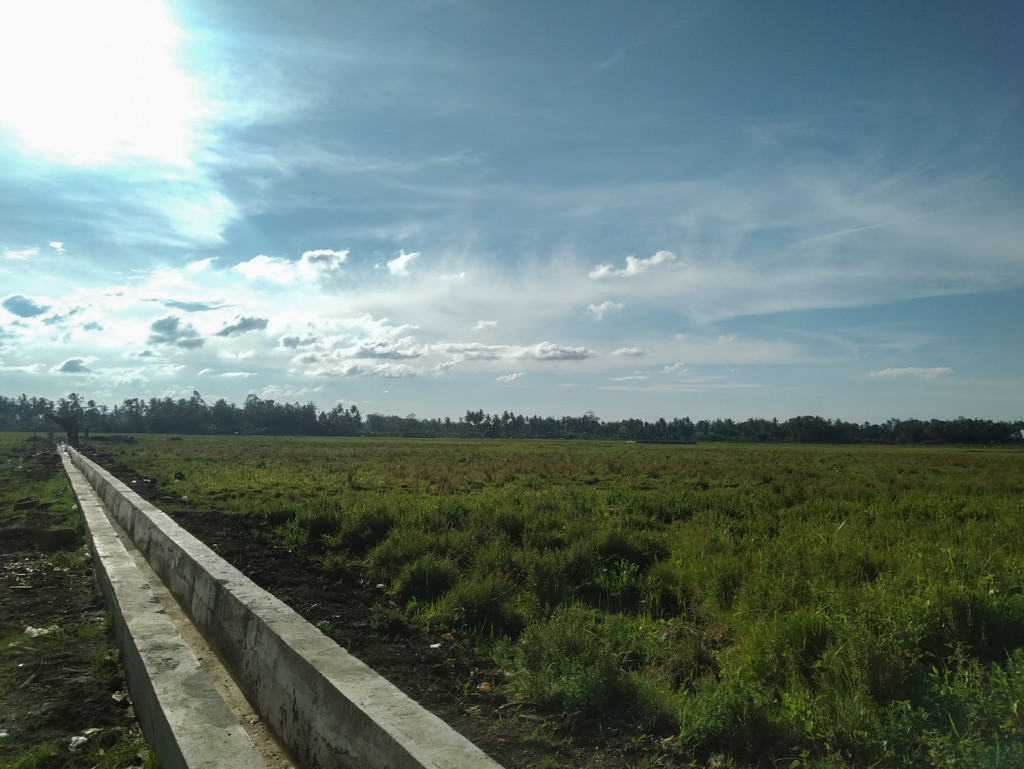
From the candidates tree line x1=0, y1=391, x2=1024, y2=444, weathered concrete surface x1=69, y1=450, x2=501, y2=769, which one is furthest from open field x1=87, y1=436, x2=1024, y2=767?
tree line x1=0, y1=391, x2=1024, y2=444

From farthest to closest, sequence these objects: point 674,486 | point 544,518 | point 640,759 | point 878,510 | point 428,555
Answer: point 674,486
point 878,510
point 544,518
point 428,555
point 640,759

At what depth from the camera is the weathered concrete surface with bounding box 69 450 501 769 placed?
3.08 metres

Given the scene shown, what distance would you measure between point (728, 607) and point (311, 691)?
4711 millimetres

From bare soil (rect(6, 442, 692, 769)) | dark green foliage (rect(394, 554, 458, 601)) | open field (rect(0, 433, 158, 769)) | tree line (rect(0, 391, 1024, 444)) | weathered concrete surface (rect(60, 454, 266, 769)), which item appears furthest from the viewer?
tree line (rect(0, 391, 1024, 444))

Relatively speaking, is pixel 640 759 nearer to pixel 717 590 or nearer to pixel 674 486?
pixel 717 590

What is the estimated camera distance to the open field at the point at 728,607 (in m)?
4.16

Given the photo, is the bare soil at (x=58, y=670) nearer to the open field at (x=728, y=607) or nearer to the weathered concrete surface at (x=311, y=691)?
the weathered concrete surface at (x=311, y=691)

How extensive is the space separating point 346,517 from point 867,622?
8.59 meters

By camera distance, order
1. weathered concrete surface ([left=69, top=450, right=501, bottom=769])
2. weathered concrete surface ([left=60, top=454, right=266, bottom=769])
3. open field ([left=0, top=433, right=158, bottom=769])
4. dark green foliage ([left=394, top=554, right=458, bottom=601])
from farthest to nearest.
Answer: dark green foliage ([left=394, top=554, right=458, bottom=601]), open field ([left=0, top=433, right=158, bottom=769]), weathered concrete surface ([left=60, top=454, right=266, bottom=769]), weathered concrete surface ([left=69, top=450, right=501, bottom=769])

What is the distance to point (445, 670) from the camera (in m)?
5.62

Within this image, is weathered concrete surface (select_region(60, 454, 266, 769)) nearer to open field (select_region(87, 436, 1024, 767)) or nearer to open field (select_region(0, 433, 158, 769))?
open field (select_region(0, 433, 158, 769))

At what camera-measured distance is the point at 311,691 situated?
3748 millimetres

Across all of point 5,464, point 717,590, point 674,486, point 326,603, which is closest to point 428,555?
point 326,603

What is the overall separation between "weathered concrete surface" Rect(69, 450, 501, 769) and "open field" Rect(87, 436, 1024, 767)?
59.9 inches
